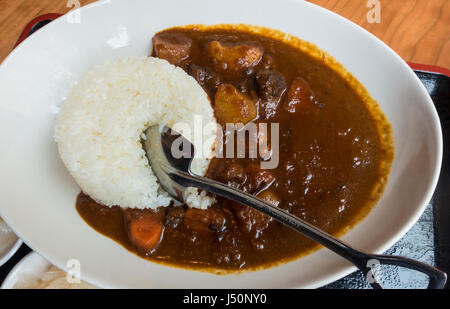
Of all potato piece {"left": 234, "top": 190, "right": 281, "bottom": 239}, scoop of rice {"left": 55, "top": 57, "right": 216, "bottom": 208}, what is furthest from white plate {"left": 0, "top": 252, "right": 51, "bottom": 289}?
potato piece {"left": 234, "top": 190, "right": 281, "bottom": 239}

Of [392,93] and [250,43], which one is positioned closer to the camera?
[392,93]

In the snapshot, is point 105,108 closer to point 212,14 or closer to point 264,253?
point 212,14

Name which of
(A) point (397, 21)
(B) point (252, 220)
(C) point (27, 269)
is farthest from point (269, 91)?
(C) point (27, 269)

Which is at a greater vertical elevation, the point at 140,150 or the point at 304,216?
the point at 140,150

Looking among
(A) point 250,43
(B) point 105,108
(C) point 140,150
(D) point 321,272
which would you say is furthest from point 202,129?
(D) point 321,272

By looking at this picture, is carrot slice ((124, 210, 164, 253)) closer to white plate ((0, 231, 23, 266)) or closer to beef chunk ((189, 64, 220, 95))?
white plate ((0, 231, 23, 266))

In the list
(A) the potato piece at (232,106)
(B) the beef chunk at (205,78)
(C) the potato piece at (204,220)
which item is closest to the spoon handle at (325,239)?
(C) the potato piece at (204,220)
